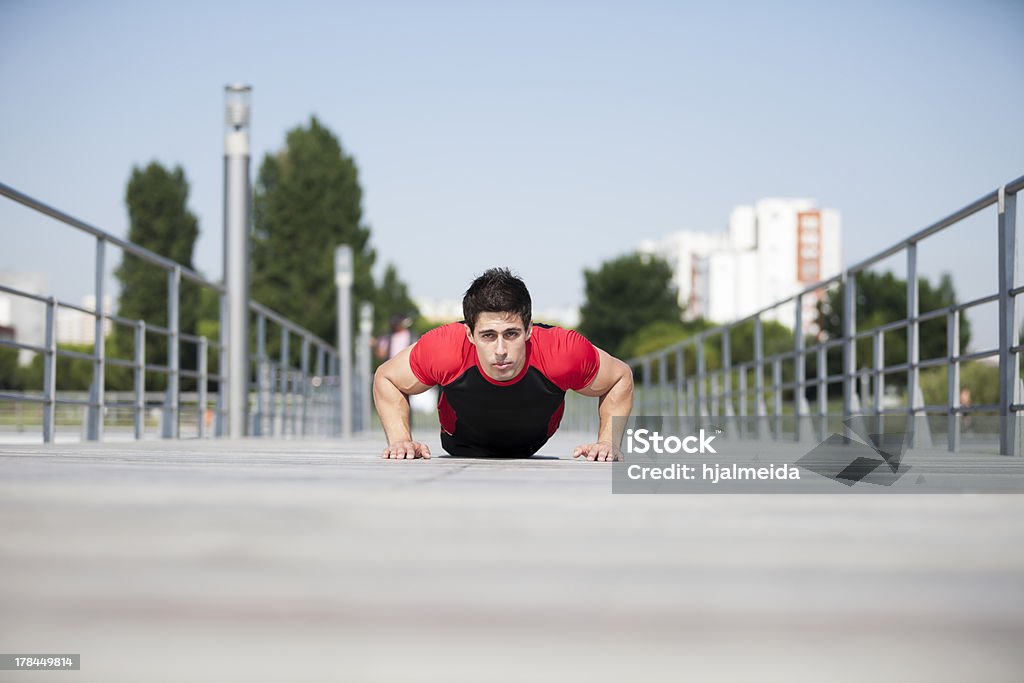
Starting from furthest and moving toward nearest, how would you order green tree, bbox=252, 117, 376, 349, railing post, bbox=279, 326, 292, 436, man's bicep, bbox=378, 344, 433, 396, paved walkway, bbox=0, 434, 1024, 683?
green tree, bbox=252, 117, 376, 349 < railing post, bbox=279, 326, 292, 436 < man's bicep, bbox=378, 344, 433, 396 < paved walkway, bbox=0, 434, 1024, 683

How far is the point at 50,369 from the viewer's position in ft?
14.8

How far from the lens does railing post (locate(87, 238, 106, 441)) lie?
4.96 metres

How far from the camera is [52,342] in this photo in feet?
14.9

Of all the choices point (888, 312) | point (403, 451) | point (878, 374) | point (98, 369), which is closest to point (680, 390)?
point (878, 374)

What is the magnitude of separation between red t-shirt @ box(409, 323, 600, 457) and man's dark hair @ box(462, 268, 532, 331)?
13 centimetres

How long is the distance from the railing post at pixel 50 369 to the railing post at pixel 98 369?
0.34 m

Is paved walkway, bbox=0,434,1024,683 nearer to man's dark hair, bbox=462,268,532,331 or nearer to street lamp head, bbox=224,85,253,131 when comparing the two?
man's dark hair, bbox=462,268,532,331

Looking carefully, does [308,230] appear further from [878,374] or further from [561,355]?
[561,355]

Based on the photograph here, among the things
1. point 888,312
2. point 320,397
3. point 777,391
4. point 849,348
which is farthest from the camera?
point 888,312

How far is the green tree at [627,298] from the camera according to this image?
59406mm

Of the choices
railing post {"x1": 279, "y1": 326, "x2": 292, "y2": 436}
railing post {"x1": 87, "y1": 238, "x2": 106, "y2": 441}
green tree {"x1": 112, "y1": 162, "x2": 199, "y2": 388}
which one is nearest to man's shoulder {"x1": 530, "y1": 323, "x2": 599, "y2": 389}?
railing post {"x1": 87, "y1": 238, "x2": 106, "y2": 441}

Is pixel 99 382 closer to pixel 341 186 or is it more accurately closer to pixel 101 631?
pixel 101 631

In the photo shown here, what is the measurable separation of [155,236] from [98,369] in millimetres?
35342

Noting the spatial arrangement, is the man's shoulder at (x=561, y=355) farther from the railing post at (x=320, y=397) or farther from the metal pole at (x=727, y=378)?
the railing post at (x=320, y=397)
